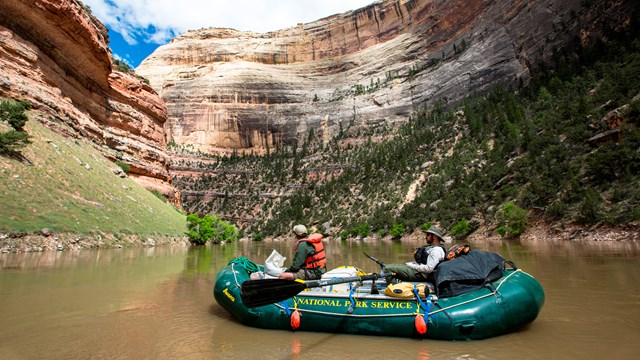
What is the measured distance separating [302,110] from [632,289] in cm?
7952

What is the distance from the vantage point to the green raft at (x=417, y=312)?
17.5ft

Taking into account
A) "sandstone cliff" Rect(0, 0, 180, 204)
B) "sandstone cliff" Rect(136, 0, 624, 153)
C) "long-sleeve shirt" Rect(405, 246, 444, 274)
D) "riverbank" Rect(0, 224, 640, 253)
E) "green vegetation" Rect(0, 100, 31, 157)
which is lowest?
"long-sleeve shirt" Rect(405, 246, 444, 274)

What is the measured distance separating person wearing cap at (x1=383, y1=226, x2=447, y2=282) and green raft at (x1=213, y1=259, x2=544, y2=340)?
2.60 ft

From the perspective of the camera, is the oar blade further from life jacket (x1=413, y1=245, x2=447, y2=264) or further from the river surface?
life jacket (x1=413, y1=245, x2=447, y2=264)

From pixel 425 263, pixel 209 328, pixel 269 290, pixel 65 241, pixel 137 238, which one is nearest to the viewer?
pixel 269 290

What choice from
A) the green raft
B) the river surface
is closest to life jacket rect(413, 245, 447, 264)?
the green raft

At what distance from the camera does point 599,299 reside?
7.25m

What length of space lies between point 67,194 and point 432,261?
68.4 ft

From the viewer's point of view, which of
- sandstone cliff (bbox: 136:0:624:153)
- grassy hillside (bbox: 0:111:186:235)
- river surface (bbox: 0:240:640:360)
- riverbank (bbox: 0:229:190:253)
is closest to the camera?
river surface (bbox: 0:240:640:360)

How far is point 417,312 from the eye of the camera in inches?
215

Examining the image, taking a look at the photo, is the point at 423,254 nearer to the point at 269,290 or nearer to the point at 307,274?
the point at 307,274

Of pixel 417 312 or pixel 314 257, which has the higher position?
pixel 314 257

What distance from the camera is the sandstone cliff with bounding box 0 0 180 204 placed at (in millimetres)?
26453

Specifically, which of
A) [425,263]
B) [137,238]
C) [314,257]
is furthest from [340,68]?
[425,263]
